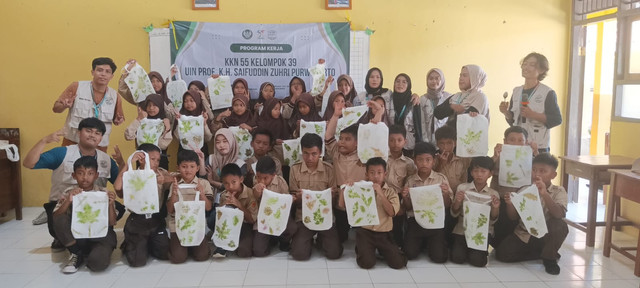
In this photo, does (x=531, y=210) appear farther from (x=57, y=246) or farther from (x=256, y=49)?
(x=57, y=246)

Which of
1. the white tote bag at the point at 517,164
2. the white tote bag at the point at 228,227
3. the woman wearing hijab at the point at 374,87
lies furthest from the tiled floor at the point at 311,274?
the woman wearing hijab at the point at 374,87

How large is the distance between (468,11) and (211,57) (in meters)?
2.84

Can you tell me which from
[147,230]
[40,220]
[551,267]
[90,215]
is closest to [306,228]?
[147,230]

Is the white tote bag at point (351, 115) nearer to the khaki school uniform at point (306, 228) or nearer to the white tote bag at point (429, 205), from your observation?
the khaki school uniform at point (306, 228)

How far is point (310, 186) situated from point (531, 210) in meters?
1.60

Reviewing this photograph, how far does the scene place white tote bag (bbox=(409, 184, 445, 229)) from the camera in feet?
10.6

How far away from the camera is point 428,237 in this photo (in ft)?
11.3

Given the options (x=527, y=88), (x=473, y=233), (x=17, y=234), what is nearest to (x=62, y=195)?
(x=17, y=234)

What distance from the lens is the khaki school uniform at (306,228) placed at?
3.39 metres

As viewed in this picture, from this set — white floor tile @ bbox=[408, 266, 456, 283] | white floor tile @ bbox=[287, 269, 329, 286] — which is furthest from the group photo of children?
white floor tile @ bbox=[287, 269, 329, 286]

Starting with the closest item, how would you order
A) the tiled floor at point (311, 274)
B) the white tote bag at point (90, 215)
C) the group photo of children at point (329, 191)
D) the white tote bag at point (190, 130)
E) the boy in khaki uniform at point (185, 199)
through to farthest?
the tiled floor at point (311, 274) < the white tote bag at point (90, 215) < the group photo of children at point (329, 191) < the boy in khaki uniform at point (185, 199) < the white tote bag at point (190, 130)

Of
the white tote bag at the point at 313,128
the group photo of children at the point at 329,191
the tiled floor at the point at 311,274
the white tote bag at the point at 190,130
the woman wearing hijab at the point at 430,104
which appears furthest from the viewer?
the woman wearing hijab at the point at 430,104

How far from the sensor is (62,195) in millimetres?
3281

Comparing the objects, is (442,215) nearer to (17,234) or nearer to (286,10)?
(286,10)
